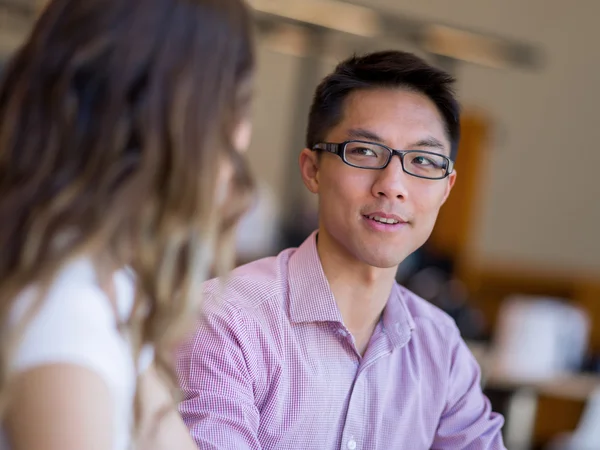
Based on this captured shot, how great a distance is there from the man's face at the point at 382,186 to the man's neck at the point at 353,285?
15mm

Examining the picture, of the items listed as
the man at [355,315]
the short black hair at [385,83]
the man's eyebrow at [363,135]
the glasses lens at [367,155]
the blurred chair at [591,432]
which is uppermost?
the short black hair at [385,83]

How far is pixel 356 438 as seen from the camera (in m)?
1.55

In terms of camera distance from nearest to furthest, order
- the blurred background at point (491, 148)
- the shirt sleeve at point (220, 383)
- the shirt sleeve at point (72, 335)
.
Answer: the shirt sleeve at point (72, 335) → the shirt sleeve at point (220, 383) → the blurred background at point (491, 148)

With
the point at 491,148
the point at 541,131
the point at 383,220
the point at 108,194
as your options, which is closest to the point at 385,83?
the point at 383,220

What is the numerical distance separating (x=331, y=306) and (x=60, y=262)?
2.45ft

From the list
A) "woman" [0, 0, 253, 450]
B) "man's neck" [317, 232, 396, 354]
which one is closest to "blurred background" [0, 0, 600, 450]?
"man's neck" [317, 232, 396, 354]

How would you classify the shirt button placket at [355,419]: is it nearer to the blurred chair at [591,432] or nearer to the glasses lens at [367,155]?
the glasses lens at [367,155]

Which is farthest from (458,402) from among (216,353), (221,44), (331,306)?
(221,44)

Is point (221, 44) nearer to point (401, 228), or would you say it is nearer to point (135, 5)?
point (135, 5)

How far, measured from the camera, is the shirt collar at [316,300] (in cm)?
157

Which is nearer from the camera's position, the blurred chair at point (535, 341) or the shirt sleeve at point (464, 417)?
the shirt sleeve at point (464, 417)

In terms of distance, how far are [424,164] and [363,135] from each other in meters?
0.12

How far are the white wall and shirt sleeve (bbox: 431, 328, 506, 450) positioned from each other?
576 centimetres

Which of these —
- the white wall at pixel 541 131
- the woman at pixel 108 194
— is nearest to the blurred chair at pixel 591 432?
the woman at pixel 108 194
